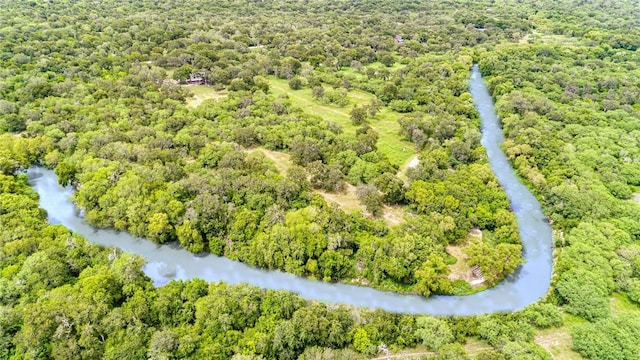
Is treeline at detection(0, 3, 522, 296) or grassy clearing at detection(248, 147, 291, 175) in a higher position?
treeline at detection(0, 3, 522, 296)

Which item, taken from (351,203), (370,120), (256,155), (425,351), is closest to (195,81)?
(256,155)

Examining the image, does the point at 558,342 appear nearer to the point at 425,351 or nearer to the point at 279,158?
the point at 425,351

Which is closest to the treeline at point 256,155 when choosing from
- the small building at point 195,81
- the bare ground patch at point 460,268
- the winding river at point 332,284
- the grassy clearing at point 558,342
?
the bare ground patch at point 460,268

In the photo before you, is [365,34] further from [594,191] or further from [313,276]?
[313,276]

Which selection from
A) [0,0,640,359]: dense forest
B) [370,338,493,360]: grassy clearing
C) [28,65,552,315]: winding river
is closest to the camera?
[370,338,493,360]: grassy clearing

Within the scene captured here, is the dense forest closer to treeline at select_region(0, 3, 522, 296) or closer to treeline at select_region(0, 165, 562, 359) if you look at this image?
treeline at select_region(0, 165, 562, 359)

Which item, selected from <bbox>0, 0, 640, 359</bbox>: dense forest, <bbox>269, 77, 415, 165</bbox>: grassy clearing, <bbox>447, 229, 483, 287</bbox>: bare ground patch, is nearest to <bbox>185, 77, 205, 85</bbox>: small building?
<bbox>0, 0, 640, 359</bbox>: dense forest

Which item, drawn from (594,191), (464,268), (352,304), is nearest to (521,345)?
(464,268)
